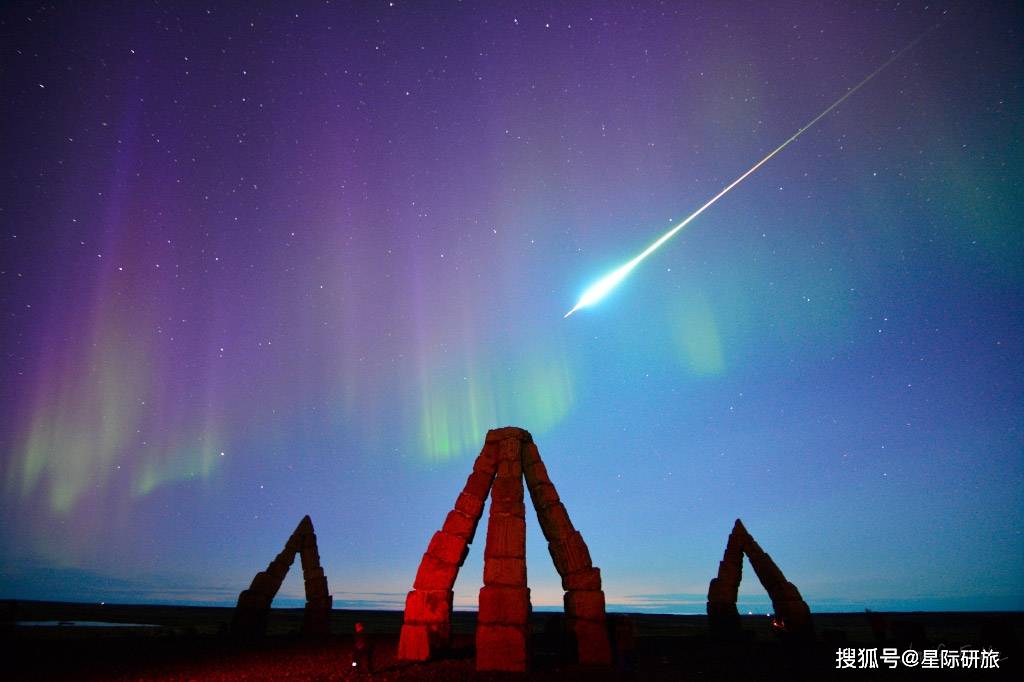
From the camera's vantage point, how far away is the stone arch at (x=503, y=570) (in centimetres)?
1597

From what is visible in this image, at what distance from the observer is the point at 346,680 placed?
1498 centimetres

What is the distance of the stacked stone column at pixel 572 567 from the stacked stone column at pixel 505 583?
1339 mm

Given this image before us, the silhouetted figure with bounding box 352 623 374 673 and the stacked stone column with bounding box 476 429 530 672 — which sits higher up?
the stacked stone column with bounding box 476 429 530 672

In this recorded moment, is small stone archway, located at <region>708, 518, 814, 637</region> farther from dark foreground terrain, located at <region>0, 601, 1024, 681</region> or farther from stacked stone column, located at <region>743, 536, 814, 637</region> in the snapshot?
dark foreground terrain, located at <region>0, 601, 1024, 681</region>

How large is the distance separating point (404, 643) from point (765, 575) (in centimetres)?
1937

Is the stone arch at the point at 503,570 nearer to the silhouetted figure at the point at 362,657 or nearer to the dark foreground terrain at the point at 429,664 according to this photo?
the dark foreground terrain at the point at 429,664

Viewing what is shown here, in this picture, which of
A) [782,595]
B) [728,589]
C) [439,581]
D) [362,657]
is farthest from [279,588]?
[782,595]

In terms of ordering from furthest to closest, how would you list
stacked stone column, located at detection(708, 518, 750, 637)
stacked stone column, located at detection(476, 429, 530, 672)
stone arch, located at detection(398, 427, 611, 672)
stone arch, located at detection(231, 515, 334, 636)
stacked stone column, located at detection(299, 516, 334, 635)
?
stacked stone column, located at detection(299, 516, 334, 635) < stacked stone column, located at detection(708, 518, 750, 637) < stone arch, located at detection(231, 515, 334, 636) < stone arch, located at detection(398, 427, 611, 672) < stacked stone column, located at detection(476, 429, 530, 672)

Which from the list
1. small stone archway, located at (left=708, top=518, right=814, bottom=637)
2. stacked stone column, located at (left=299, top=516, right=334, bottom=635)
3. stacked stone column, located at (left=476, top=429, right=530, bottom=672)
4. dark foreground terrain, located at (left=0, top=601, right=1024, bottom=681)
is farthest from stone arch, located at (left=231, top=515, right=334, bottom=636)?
small stone archway, located at (left=708, top=518, right=814, bottom=637)

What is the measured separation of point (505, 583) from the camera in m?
16.4

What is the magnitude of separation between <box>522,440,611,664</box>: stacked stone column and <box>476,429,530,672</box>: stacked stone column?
1339 millimetres

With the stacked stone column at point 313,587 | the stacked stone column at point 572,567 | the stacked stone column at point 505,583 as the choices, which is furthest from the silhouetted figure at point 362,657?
the stacked stone column at point 313,587

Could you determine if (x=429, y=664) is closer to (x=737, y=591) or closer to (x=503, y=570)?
(x=503, y=570)

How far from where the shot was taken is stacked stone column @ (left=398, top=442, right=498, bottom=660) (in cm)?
1730
